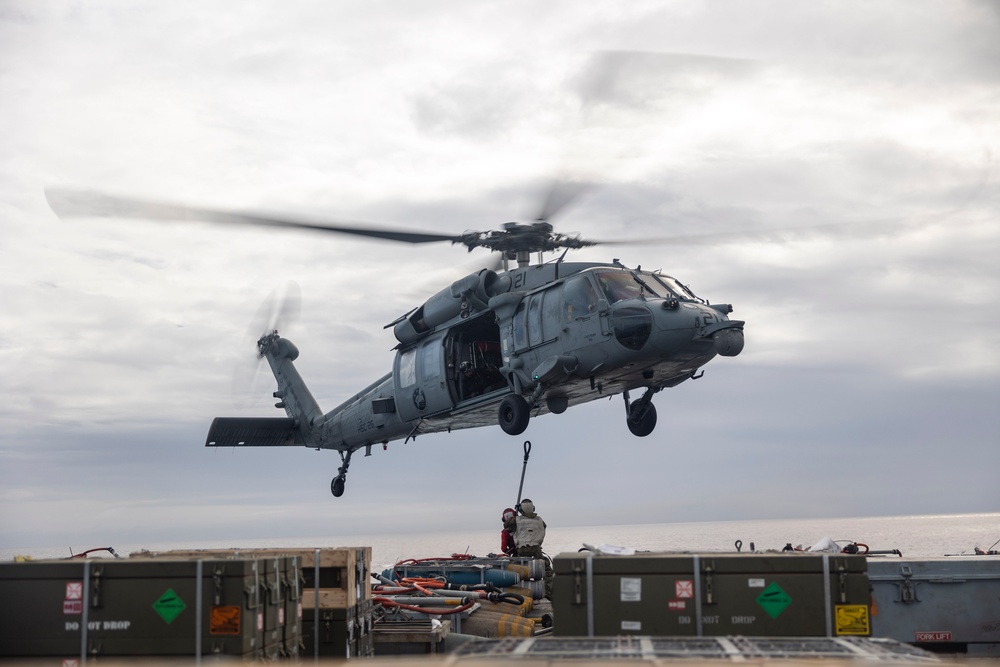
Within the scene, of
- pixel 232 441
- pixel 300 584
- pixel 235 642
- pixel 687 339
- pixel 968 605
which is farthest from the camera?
pixel 232 441

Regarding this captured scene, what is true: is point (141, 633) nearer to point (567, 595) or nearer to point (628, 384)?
point (567, 595)

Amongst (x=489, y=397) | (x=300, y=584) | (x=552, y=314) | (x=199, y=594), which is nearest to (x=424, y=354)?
(x=489, y=397)

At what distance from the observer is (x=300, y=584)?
908 centimetres

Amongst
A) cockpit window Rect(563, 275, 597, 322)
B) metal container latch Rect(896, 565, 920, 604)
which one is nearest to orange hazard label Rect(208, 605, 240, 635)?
metal container latch Rect(896, 565, 920, 604)

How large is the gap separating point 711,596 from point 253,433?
72.1 feet

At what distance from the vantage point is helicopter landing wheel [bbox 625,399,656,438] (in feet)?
66.3

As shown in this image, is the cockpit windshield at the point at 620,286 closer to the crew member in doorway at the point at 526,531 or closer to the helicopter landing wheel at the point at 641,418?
the helicopter landing wheel at the point at 641,418

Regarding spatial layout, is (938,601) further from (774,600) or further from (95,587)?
(95,587)

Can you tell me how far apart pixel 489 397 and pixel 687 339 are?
4.78 meters

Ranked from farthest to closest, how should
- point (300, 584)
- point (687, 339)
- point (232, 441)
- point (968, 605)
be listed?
point (232, 441) < point (687, 339) < point (968, 605) < point (300, 584)

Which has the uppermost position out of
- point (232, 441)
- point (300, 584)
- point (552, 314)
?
point (552, 314)

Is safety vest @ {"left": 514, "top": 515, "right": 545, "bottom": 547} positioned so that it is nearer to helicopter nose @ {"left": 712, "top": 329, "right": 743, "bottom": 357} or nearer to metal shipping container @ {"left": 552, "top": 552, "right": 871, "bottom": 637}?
helicopter nose @ {"left": 712, "top": 329, "right": 743, "bottom": 357}

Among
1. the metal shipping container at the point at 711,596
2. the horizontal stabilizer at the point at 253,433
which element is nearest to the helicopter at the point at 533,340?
the horizontal stabilizer at the point at 253,433

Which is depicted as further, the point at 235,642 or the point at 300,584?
the point at 300,584
